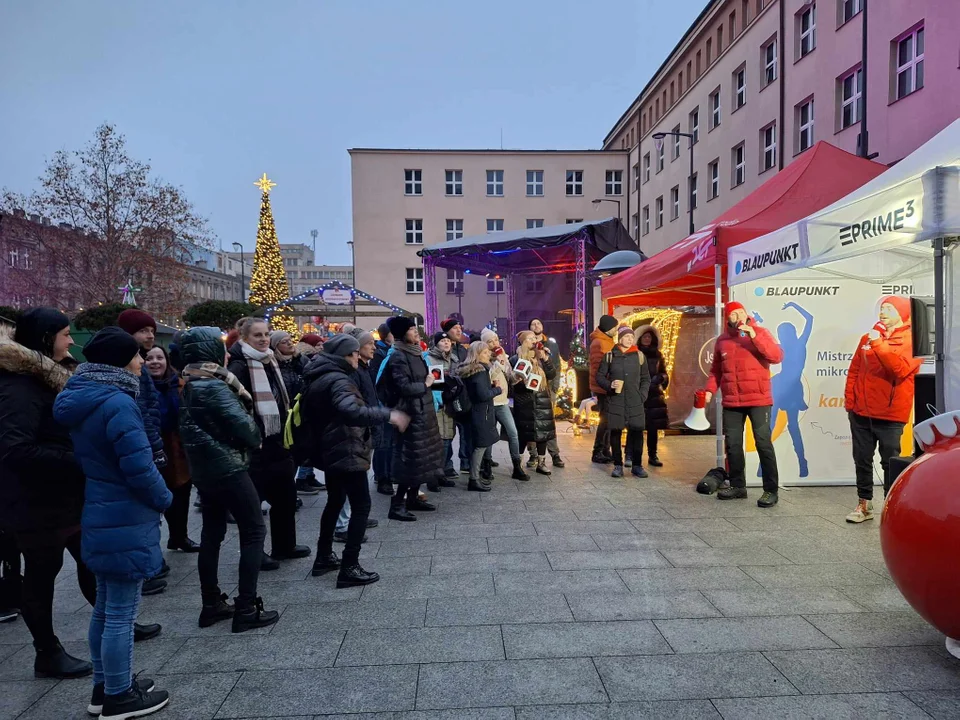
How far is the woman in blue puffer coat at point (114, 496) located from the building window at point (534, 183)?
37.3 m

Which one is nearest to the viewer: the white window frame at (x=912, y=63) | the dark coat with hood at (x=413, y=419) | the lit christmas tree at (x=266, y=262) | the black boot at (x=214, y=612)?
the black boot at (x=214, y=612)

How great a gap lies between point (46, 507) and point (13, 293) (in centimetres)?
3325

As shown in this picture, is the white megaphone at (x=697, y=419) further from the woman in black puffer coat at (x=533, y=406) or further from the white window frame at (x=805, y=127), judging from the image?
the white window frame at (x=805, y=127)

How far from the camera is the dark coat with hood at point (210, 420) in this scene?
3.39 m

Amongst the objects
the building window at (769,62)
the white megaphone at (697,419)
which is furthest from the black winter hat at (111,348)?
the building window at (769,62)

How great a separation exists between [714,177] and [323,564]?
93.6ft

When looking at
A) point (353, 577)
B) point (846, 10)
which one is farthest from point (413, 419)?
point (846, 10)

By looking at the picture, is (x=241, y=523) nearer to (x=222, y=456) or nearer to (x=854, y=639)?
(x=222, y=456)

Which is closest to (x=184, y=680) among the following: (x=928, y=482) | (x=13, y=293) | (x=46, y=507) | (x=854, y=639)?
(x=46, y=507)

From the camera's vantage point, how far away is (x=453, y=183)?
37500mm

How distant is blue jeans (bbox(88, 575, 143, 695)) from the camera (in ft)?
8.77

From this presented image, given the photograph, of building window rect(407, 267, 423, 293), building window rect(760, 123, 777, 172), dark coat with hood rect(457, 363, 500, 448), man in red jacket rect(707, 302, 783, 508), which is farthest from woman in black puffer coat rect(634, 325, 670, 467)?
building window rect(407, 267, 423, 293)

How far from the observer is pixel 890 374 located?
5090 millimetres

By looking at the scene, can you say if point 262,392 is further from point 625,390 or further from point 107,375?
point 625,390
